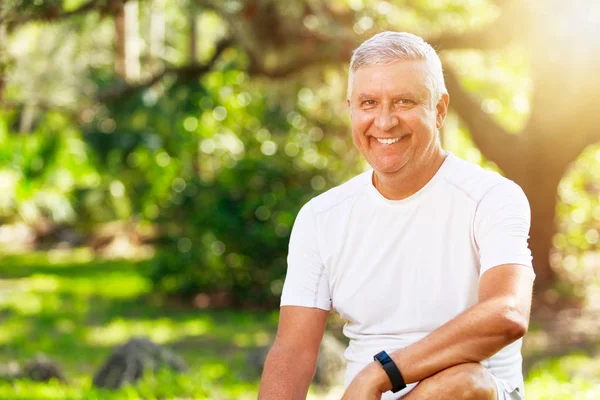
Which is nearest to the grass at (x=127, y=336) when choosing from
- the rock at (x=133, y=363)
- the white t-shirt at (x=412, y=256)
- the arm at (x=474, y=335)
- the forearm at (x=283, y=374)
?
the rock at (x=133, y=363)

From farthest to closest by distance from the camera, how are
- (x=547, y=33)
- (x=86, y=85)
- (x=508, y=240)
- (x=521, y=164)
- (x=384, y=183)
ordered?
1. (x=86, y=85)
2. (x=521, y=164)
3. (x=547, y=33)
4. (x=384, y=183)
5. (x=508, y=240)

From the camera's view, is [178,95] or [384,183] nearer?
[384,183]

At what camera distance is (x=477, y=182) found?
280 cm

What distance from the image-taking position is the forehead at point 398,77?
2.71 metres

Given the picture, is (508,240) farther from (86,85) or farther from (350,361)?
(86,85)

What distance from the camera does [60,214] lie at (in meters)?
16.2

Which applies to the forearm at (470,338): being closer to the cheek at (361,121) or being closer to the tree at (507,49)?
the cheek at (361,121)

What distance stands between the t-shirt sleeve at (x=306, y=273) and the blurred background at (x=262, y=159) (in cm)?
312

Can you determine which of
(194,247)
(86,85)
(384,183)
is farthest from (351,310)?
(86,85)

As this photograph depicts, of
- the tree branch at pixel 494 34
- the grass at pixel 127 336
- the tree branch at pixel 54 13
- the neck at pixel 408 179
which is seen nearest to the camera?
the neck at pixel 408 179

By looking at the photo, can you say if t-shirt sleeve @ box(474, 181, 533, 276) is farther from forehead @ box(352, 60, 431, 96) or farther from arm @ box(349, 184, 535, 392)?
forehead @ box(352, 60, 431, 96)

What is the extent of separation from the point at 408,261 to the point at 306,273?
37 cm

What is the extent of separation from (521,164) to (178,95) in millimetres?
3885

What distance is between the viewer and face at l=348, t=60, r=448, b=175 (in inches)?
107
